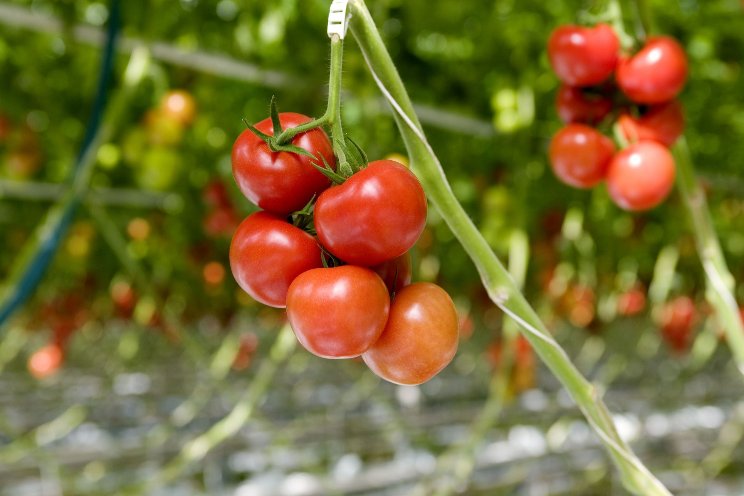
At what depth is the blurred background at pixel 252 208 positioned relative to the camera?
1.16 m

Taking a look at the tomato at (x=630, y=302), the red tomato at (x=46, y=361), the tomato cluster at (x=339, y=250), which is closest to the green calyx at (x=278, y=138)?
the tomato cluster at (x=339, y=250)

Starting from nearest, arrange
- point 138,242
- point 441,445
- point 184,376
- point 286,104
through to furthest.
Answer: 1. point 286,104
2. point 441,445
3. point 138,242
4. point 184,376

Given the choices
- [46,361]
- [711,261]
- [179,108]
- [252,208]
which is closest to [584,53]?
[711,261]

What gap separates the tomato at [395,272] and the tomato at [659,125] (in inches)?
16.0

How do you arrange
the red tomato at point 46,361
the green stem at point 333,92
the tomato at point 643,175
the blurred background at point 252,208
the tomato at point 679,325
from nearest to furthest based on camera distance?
the green stem at point 333,92 < the tomato at point 643,175 < the blurred background at point 252,208 < the red tomato at point 46,361 < the tomato at point 679,325

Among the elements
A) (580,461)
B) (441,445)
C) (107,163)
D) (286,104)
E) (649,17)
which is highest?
(107,163)

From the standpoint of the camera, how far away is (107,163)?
5.07ft

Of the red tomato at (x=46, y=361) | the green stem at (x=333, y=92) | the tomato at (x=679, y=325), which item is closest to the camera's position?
the green stem at (x=333, y=92)

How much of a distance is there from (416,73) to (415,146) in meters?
1.30

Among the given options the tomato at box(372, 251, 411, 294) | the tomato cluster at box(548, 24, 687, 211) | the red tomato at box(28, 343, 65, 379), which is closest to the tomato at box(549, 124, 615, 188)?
the tomato cluster at box(548, 24, 687, 211)

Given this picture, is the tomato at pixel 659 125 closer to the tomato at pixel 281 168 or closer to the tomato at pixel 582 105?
the tomato at pixel 582 105

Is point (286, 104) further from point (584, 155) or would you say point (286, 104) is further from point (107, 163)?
point (584, 155)

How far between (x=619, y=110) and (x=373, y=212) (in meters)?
0.50

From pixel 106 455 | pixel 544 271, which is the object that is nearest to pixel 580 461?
pixel 544 271
